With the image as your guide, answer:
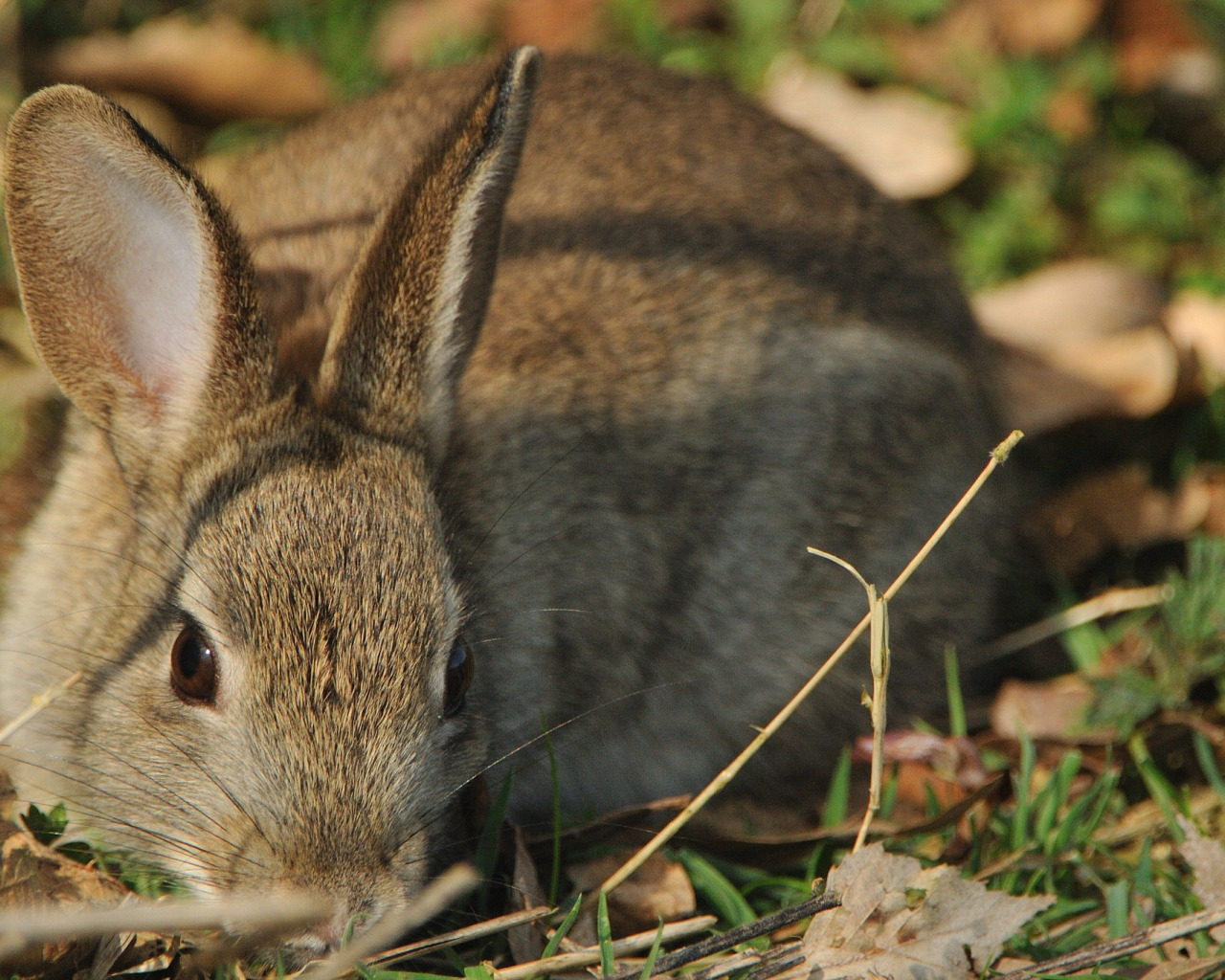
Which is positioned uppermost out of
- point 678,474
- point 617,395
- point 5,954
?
point 617,395

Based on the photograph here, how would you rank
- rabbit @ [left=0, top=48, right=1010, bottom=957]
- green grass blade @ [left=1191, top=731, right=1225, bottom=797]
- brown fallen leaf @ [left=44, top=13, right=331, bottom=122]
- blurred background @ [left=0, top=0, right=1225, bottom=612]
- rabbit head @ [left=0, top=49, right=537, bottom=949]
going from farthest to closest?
brown fallen leaf @ [left=44, top=13, right=331, bottom=122] < blurred background @ [left=0, top=0, right=1225, bottom=612] < green grass blade @ [left=1191, top=731, right=1225, bottom=797] < rabbit @ [left=0, top=48, right=1010, bottom=957] < rabbit head @ [left=0, top=49, right=537, bottom=949]

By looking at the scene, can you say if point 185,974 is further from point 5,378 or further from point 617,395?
point 5,378

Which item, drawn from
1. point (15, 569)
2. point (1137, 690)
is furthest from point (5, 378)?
point (1137, 690)

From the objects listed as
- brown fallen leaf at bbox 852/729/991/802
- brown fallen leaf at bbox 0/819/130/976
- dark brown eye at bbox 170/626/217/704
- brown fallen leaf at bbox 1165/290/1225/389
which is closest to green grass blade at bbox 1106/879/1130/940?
brown fallen leaf at bbox 852/729/991/802

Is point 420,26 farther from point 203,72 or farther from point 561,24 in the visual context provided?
point 203,72

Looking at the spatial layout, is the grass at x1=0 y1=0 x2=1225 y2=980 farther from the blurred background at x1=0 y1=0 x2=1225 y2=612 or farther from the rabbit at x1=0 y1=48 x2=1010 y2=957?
the rabbit at x1=0 y1=48 x2=1010 y2=957

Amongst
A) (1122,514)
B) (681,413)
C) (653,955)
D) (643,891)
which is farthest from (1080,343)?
(653,955)
